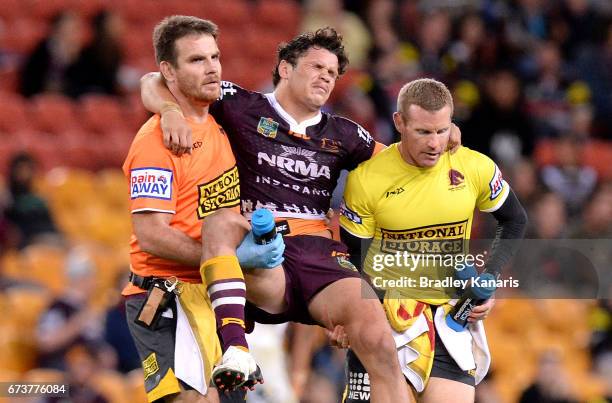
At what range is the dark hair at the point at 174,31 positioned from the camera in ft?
23.3

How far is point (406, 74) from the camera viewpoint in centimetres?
1425

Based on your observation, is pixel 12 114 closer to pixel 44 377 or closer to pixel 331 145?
pixel 44 377

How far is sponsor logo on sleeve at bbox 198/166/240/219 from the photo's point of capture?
22.9ft

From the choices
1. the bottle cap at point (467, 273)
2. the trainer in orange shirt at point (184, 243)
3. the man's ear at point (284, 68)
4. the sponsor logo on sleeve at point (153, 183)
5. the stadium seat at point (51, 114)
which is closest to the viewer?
the trainer in orange shirt at point (184, 243)

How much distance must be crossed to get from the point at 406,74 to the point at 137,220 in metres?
7.80

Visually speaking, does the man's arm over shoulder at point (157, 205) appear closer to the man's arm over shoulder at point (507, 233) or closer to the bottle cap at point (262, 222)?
the bottle cap at point (262, 222)

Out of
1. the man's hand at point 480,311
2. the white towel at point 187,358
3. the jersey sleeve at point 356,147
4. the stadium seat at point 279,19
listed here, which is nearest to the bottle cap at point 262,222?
the white towel at point 187,358

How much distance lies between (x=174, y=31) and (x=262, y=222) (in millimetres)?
1221

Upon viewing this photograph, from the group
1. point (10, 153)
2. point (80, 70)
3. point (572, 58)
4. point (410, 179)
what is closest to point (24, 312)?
point (10, 153)

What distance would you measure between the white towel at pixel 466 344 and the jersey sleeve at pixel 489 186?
1.98 ft

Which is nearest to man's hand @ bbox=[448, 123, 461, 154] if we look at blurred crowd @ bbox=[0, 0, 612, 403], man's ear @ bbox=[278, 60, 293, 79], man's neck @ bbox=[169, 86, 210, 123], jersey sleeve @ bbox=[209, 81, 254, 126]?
man's ear @ bbox=[278, 60, 293, 79]

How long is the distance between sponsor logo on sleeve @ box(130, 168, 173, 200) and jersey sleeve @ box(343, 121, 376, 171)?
1.03 meters

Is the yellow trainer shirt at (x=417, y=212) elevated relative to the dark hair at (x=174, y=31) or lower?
lower

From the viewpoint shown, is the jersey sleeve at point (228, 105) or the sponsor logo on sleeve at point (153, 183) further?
the jersey sleeve at point (228, 105)
